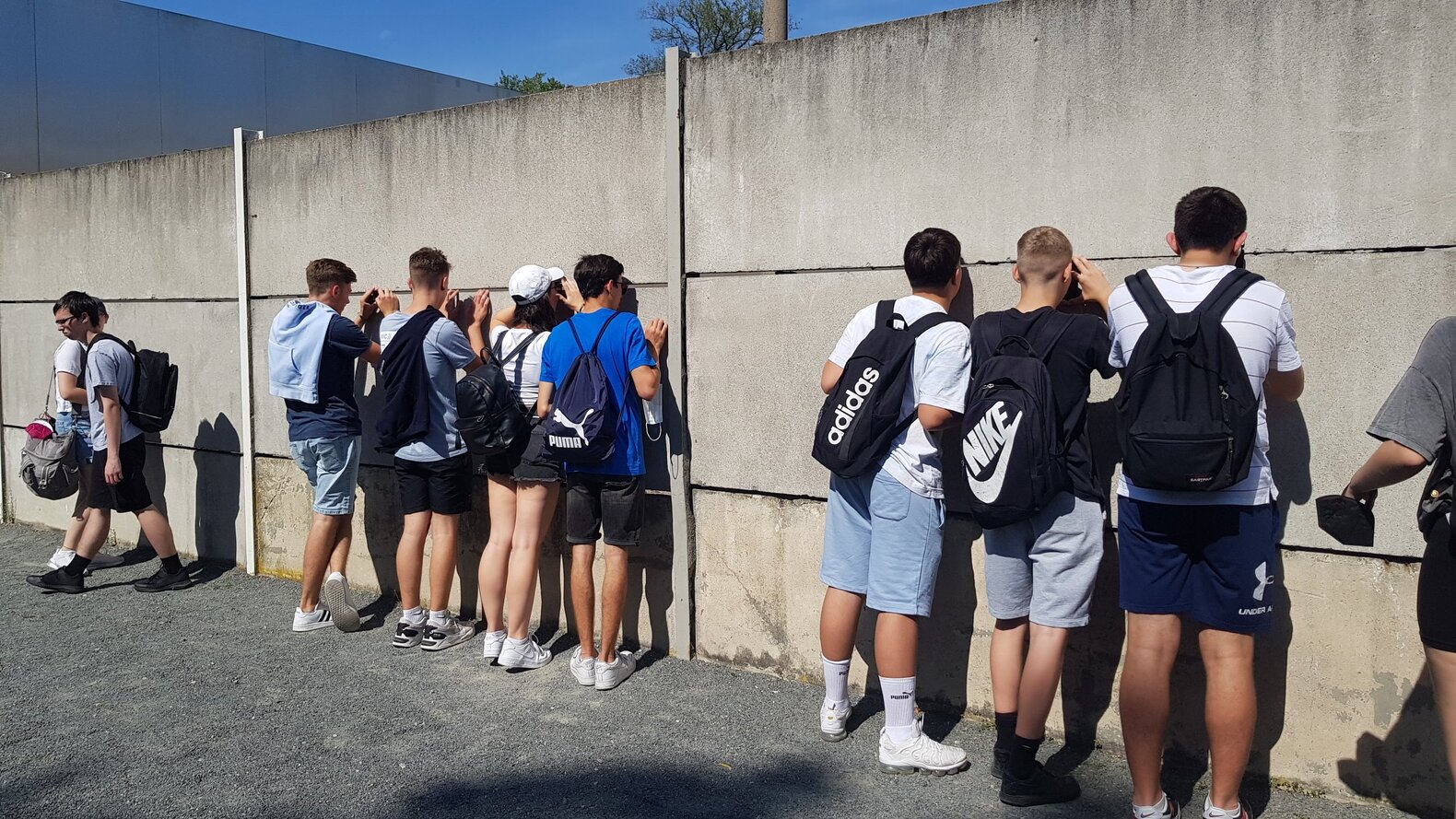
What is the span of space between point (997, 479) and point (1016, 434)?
0.16 m

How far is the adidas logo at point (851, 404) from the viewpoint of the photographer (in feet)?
12.0

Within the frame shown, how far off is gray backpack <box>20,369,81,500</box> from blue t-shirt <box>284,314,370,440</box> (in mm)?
2181

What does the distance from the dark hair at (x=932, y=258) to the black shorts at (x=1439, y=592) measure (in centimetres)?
170

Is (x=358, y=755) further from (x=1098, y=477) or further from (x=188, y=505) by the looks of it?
(x=188, y=505)

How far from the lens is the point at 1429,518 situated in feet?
8.64

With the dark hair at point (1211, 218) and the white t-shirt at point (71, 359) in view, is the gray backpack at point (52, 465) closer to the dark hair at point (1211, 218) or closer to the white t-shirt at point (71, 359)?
the white t-shirt at point (71, 359)

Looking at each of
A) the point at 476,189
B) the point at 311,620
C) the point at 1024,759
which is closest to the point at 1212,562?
the point at 1024,759

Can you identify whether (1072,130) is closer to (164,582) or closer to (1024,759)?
(1024,759)

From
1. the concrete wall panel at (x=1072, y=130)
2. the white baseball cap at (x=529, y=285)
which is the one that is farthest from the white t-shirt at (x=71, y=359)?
the concrete wall panel at (x=1072, y=130)

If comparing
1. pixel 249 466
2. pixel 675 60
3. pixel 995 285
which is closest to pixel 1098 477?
pixel 995 285

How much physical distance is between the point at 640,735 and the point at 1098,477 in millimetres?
1970

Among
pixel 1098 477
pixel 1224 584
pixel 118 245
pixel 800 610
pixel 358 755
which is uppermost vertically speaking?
pixel 118 245

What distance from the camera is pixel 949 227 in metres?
4.05

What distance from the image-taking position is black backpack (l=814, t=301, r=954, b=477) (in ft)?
12.0
